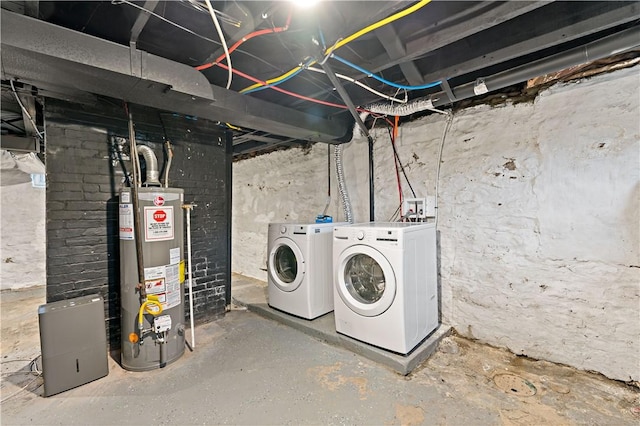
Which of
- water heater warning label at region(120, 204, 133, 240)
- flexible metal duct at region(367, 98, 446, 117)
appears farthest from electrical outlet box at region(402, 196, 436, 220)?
water heater warning label at region(120, 204, 133, 240)

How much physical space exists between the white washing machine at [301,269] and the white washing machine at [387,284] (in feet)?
1.28

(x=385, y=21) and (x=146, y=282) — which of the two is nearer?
(x=385, y=21)

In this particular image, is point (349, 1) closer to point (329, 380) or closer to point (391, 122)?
point (391, 122)

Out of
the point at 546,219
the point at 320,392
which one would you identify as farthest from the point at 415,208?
the point at 320,392

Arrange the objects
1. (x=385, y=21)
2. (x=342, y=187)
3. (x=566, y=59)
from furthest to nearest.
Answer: (x=342, y=187) → (x=566, y=59) → (x=385, y=21)

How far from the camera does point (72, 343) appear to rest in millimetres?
1761

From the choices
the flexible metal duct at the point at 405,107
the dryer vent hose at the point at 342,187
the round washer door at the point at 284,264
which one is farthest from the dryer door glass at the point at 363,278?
the flexible metal duct at the point at 405,107

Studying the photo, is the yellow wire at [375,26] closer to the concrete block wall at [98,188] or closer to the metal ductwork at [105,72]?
the metal ductwork at [105,72]

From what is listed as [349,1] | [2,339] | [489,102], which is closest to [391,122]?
[489,102]

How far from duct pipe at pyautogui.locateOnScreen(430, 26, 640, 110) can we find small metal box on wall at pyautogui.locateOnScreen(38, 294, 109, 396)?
3.04m

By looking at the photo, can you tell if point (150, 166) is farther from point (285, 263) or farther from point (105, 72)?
point (285, 263)

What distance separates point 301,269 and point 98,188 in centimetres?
177

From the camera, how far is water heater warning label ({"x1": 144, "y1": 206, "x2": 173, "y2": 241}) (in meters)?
1.96

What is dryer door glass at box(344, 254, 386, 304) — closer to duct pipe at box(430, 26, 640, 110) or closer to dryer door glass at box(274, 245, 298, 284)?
dryer door glass at box(274, 245, 298, 284)
